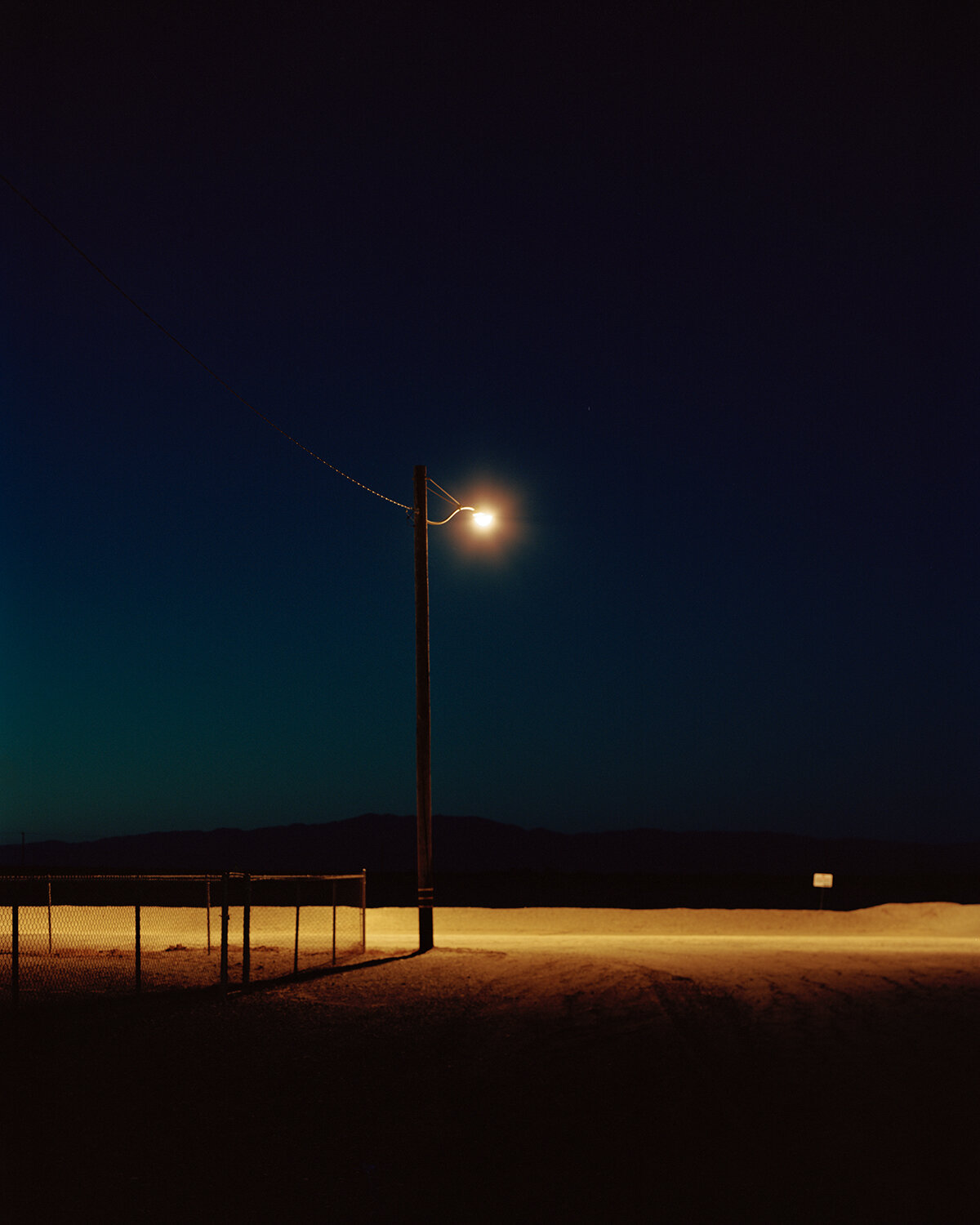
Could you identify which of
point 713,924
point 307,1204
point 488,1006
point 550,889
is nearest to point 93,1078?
point 307,1204

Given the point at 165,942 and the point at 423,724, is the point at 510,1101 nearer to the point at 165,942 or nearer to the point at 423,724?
the point at 423,724

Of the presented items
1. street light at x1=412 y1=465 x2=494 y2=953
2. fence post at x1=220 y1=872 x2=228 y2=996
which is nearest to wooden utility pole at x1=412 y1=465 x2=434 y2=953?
street light at x1=412 y1=465 x2=494 y2=953

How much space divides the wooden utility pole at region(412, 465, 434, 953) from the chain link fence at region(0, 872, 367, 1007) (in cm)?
112

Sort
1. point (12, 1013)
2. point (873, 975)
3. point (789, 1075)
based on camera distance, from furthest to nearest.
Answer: point (873, 975) → point (12, 1013) → point (789, 1075)

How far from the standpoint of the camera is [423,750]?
19.9m

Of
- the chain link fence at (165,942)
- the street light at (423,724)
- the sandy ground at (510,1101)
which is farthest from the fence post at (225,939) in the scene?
Answer: the street light at (423,724)

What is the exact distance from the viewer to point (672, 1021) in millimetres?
12258

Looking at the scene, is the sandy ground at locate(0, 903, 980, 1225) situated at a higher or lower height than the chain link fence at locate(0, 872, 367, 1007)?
higher

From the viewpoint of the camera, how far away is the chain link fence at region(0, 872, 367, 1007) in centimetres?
1551

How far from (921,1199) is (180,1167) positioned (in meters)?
4.31

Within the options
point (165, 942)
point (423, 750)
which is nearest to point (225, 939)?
point (423, 750)

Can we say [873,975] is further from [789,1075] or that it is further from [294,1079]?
[294,1079]

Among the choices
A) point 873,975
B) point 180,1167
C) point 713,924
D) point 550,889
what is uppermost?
point 180,1167

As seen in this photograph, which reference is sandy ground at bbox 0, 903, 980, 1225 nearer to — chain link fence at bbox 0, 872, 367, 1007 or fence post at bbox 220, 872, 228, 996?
fence post at bbox 220, 872, 228, 996
